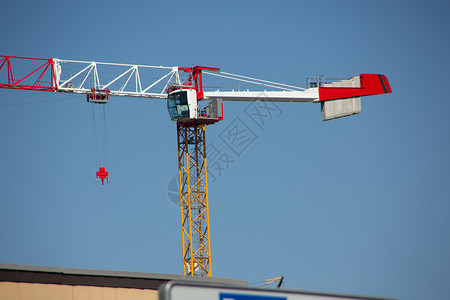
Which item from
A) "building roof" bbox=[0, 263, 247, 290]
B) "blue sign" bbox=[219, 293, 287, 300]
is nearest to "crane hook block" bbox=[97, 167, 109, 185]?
"building roof" bbox=[0, 263, 247, 290]

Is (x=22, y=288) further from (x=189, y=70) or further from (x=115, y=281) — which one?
(x=189, y=70)

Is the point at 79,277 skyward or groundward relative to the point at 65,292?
skyward

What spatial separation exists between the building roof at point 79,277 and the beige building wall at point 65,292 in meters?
0.17

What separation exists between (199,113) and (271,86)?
13053 millimetres

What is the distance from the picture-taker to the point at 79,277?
26359 millimetres

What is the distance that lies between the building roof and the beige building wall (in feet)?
0.54

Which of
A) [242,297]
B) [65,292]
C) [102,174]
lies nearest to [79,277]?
[65,292]

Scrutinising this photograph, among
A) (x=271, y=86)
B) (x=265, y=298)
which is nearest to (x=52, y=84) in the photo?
(x=271, y=86)

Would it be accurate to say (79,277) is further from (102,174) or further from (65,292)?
(102,174)

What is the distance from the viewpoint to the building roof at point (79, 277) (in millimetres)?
25062

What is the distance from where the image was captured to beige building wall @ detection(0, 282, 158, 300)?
2491 cm

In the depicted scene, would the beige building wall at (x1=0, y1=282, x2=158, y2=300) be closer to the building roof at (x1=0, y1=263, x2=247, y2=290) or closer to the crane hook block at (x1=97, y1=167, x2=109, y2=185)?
the building roof at (x1=0, y1=263, x2=247, y2=290)

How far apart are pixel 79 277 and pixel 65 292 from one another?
0.83m

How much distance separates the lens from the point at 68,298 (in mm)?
26000
